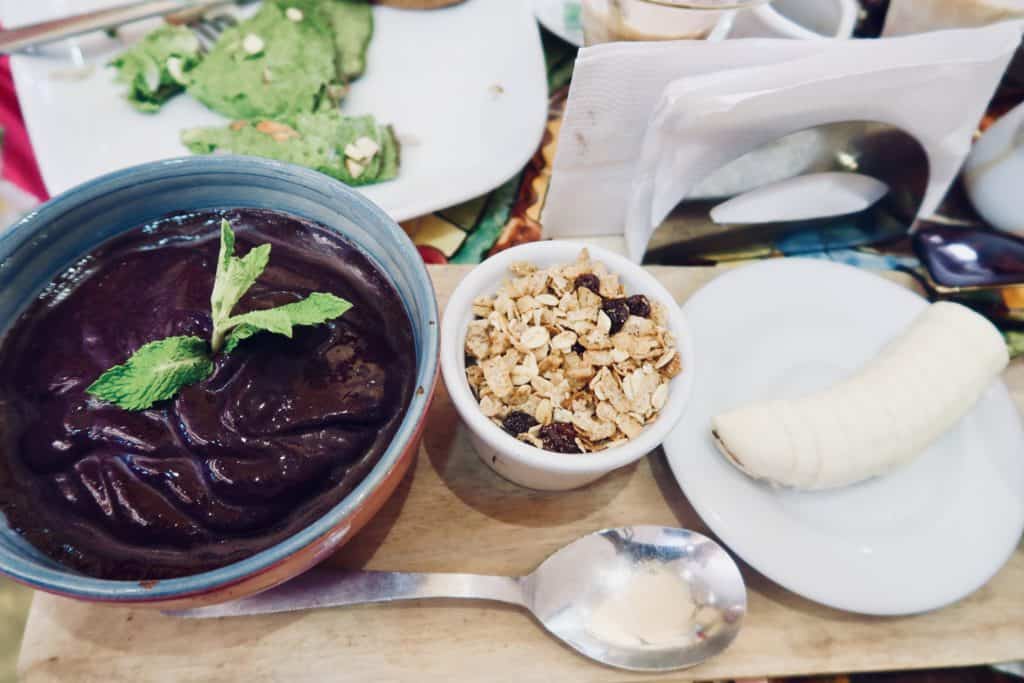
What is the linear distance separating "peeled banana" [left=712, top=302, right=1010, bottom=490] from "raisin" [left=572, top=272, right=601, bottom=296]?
9.5 inches

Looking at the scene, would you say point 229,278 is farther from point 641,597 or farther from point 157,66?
point 157,66

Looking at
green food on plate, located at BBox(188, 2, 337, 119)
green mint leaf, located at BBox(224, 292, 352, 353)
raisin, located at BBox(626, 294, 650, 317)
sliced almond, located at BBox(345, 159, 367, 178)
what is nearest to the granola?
raisin, located at BBox(626, 294, 650, 317)

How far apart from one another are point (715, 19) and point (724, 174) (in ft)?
0.84

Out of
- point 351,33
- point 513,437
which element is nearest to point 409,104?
point 351,33

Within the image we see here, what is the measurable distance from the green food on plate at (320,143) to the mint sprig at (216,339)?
51 centimetres

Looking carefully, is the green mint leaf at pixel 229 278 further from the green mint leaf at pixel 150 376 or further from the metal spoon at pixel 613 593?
A: the metal spoon at pixel 613 593

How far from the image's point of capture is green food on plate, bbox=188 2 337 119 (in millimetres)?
A: 1328

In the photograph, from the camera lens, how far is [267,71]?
1363 mm

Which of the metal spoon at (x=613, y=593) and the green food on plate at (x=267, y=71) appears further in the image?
the green food on plate at (x=267, y=71)

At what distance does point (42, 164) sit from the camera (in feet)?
3.96

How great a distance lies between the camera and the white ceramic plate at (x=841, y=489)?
833 millimetres

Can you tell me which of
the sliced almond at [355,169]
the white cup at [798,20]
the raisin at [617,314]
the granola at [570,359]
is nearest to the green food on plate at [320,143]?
the sliced almond at [355,169]

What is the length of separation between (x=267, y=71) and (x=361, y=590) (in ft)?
3.59

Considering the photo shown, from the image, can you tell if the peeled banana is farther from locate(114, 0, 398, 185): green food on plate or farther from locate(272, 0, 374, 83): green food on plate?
locate(272, 0, 374, 83): green food on plate
